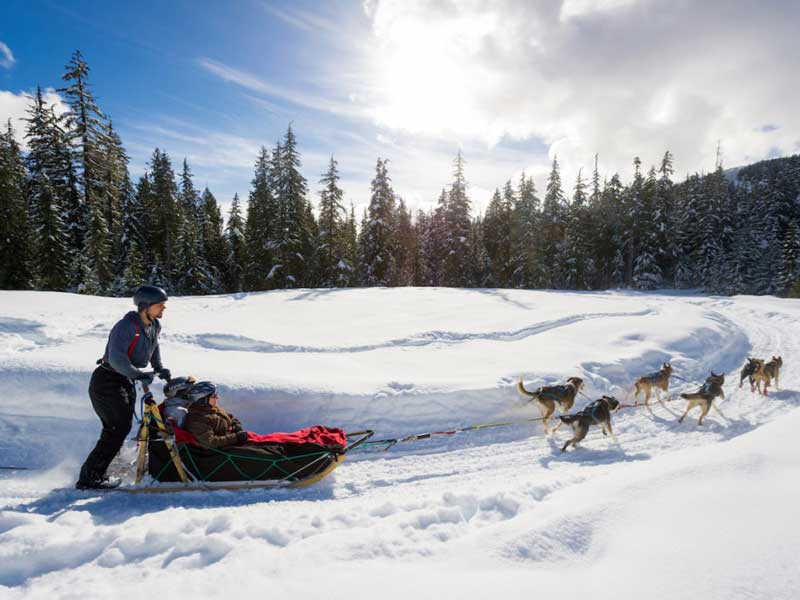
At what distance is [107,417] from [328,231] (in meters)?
29.0

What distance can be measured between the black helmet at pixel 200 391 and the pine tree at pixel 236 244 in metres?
30.7

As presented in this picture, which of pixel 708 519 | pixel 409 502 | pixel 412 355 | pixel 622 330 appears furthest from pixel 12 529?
pixel 622 330

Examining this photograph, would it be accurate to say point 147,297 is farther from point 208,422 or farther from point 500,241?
point 500,241

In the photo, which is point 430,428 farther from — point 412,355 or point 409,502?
point 412,355

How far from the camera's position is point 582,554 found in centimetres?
278

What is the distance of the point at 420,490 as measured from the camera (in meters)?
4.38

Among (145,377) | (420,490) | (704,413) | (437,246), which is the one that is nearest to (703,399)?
(704,413)

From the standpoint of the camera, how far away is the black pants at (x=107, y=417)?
4207 millimetres

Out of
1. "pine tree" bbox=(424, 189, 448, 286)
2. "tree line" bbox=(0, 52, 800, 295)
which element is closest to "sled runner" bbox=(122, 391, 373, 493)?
"tree line" bbox=(0, 52, 800, 295)

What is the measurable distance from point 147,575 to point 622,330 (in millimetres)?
11374

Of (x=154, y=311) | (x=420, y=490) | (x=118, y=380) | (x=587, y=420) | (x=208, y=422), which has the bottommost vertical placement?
(x=420, y=490)

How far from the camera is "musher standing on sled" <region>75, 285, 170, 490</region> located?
4184mm

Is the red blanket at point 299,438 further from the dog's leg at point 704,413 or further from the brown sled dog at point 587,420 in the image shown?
the dog's leg at point 704,413

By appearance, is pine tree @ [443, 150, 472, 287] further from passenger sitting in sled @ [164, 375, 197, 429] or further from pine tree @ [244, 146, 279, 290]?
passenger sitting in sled @ [164, 375, 197, 429]
